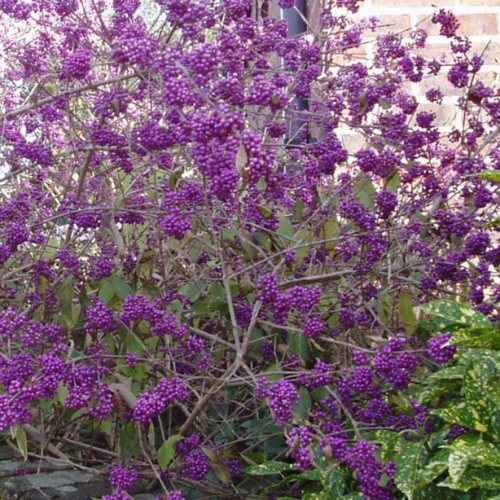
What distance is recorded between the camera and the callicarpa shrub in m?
2.23

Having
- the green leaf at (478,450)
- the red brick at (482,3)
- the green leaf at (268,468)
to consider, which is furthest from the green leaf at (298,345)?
the red brick at (482,3)

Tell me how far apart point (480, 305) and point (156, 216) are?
3.64ft

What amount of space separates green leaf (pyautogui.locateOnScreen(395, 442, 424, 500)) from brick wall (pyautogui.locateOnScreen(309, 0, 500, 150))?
2291 mm

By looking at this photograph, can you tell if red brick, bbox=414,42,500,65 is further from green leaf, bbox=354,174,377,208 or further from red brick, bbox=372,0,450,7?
green leaf, bbox=354,174,377,208

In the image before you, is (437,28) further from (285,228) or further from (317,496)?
(317,496)

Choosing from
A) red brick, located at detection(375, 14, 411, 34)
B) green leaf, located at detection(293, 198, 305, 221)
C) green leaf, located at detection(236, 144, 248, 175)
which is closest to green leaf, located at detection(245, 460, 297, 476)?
green leaf, located at detection(293, 198, 305, 221)

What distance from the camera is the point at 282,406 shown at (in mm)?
2084

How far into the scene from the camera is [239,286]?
2.87 metres

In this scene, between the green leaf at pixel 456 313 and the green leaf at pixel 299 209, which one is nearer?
the green leaf at pixel 456 313

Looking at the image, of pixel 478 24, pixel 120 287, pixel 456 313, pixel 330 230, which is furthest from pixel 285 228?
pixel 478 24

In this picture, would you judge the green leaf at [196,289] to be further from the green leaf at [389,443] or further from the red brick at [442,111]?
the red brick at [442,111]

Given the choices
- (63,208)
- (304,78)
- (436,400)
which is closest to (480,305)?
(436,400)

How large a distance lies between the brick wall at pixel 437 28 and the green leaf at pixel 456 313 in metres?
1.94

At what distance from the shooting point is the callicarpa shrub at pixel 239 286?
2.23m
